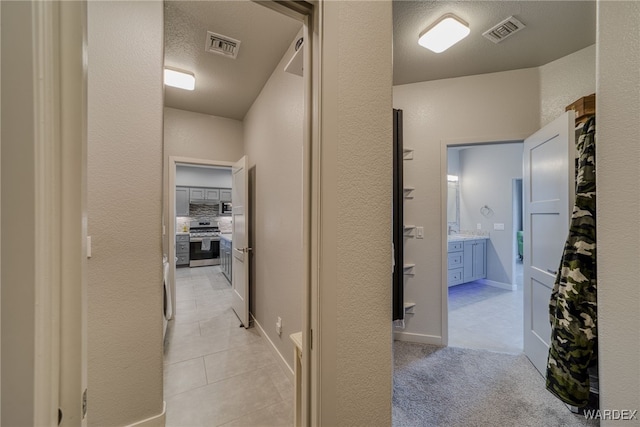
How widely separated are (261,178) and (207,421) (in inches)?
84.5

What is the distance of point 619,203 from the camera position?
91cm

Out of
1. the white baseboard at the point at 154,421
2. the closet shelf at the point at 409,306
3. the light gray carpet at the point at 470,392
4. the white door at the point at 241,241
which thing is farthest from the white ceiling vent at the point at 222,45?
the light gray carpet at the point at 470,392

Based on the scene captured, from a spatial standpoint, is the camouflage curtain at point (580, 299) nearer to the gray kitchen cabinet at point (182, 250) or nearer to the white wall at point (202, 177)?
the white wall at point (202, 177)

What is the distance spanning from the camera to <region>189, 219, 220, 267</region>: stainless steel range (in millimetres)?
6410

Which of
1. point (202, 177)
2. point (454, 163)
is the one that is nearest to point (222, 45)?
point (454, 163)

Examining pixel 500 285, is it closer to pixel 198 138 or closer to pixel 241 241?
pixel 241 241

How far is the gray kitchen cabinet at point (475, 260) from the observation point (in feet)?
14.3

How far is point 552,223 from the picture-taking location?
75.4 inches

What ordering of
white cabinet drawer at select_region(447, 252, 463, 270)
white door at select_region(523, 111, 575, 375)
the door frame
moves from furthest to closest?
1. white cabinet drawer at select_region(447, 252, 463, 270)
2. the door frame
3. white door at select_region(523, 111, 575, 375)

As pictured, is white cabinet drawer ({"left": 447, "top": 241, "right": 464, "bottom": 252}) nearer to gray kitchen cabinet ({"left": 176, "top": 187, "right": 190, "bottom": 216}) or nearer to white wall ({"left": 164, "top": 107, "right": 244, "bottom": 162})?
white wall ({"left": 164, "top": 107, "right": 244, "bottom": 162})

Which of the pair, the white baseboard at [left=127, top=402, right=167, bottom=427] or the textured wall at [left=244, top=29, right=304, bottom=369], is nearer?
the white baseboard at [left=127, top=402, right=167, bottom=427]

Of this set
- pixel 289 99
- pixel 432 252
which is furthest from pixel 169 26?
pixel 432 252

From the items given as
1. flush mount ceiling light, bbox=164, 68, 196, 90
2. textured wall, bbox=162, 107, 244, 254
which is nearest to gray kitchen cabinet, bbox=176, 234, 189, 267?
textured wall, bbox=162, 107, 244, 254

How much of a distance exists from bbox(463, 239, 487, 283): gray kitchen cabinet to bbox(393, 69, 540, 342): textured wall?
2.26 meters
